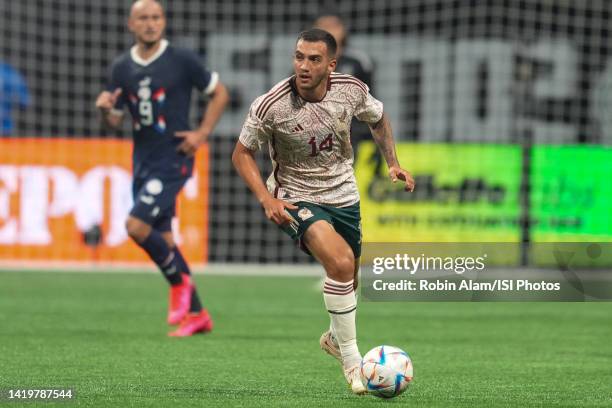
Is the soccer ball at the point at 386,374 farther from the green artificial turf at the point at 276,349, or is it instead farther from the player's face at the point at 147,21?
the player's face at the point at 147,21

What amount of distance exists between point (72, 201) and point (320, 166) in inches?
354

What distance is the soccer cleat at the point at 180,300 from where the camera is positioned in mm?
9070

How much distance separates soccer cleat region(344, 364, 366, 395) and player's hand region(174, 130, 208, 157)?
11.0 ft

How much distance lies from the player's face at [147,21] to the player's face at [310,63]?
2.98 m

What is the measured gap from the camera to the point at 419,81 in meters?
15.9

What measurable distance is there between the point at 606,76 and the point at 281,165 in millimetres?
10213

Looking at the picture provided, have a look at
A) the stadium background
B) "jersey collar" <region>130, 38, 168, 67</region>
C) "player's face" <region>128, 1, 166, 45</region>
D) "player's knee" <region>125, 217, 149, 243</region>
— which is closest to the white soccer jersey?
"player's knee" <region>125, 217, 149, 243</region>

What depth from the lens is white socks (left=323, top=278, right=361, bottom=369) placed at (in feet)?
20.1

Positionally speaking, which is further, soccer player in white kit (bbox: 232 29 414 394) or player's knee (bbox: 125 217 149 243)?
player's knee (bbox: 125 217 149 243)

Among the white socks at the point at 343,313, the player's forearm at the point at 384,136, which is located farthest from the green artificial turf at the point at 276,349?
the player's forearm at the point at 384,136

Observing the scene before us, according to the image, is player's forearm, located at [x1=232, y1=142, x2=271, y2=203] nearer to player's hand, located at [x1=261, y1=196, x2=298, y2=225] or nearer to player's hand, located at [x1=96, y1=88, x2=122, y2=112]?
player's hand, located at [x1=261, y1=196, x2=298, y2=225]

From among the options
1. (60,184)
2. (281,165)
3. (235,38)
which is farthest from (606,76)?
(281,165)

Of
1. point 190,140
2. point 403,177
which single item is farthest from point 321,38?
point 190,140

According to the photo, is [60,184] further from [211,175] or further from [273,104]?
[273,104]
